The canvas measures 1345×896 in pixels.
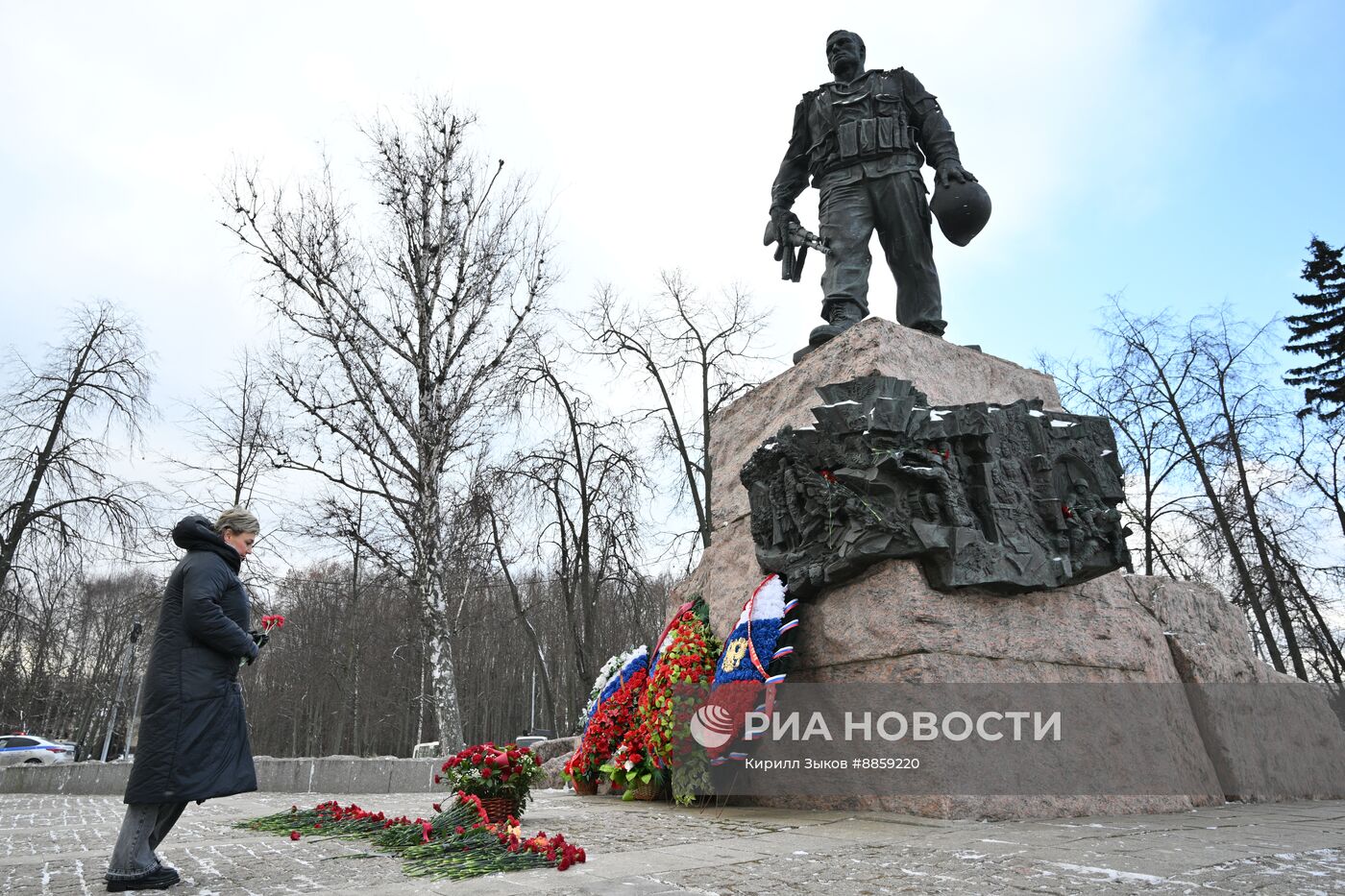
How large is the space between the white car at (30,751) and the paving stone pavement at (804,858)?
2363cm

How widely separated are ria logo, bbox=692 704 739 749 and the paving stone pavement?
0.36 meters

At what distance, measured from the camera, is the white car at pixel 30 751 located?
893 inches

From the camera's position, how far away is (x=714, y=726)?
188 inches

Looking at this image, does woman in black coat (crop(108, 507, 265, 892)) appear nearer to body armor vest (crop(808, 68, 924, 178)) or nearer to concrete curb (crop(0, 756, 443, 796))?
body armor vest (crop(808, 68, 924, 178))

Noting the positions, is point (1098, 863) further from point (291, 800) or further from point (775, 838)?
point (291, 800)

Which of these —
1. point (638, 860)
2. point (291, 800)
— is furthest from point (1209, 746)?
point (291, 800)

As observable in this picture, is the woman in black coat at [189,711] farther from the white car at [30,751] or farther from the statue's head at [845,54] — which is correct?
the white car at [30,751]

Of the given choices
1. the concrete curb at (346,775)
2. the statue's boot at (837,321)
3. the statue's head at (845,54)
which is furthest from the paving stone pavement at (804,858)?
the statue's head at (845,54)

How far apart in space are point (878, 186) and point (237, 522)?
5.05 metres

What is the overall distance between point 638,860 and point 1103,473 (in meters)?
4.00

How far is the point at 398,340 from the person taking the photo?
12422mm

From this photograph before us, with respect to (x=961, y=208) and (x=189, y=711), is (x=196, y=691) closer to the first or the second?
(x=189, y=711)

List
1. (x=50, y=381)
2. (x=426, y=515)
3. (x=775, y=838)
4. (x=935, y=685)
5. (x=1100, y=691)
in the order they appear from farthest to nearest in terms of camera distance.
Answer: (x=50, y=381) < (x=426, y=515) < (x=1100, y=691) < (x=935, y=685) < (x=775, y=838)

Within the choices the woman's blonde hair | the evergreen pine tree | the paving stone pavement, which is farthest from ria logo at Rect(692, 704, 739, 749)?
the evergreen pine tree
